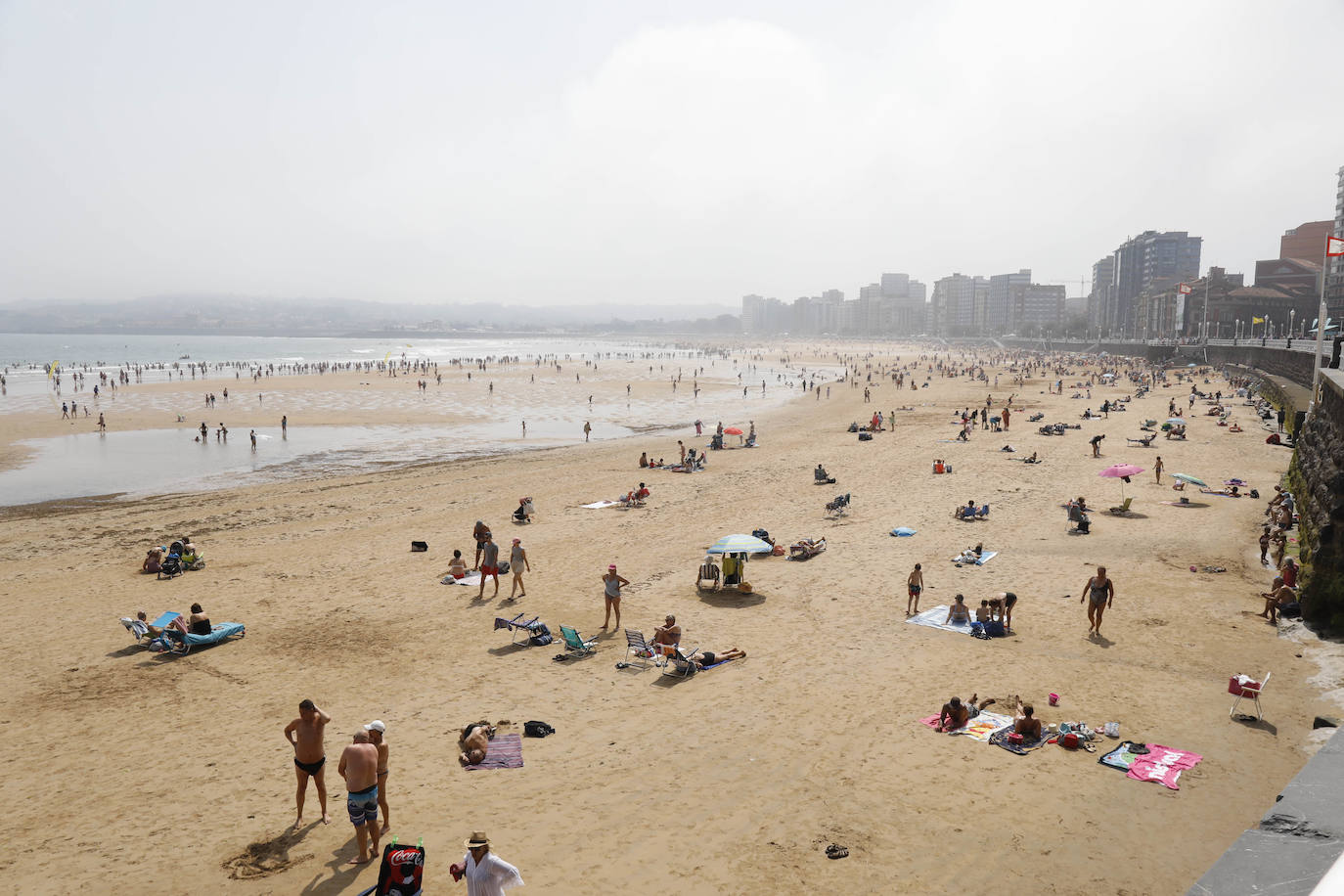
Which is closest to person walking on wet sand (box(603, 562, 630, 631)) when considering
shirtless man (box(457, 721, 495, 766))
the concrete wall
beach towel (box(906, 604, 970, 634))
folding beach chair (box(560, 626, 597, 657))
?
folding beach chair (box(560, 626, 597, 657))

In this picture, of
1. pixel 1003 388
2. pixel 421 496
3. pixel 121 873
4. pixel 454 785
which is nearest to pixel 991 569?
pixel 454 785

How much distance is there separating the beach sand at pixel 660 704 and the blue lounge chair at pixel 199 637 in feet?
0.70

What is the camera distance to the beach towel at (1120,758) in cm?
773

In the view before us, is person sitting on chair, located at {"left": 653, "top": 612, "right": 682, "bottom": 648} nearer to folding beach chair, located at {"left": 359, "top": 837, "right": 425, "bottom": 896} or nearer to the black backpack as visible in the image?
the black backpack

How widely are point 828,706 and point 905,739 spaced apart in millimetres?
1116

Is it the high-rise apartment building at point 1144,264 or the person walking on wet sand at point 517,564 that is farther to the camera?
the high-rise apartment building at point 1144,264

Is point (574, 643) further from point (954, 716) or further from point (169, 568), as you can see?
point (169, 568)

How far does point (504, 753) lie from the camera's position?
8.18 meters

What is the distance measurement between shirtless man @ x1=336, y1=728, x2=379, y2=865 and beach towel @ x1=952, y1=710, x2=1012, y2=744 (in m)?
6.21

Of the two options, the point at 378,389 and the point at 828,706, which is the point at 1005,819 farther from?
the point at 378,389

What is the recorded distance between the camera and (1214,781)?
747cm

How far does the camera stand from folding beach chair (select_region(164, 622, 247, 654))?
37.3ft

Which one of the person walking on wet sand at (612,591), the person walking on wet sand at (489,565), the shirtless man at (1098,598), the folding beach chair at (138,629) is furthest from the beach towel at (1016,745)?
the folding beach chair at (138,629)

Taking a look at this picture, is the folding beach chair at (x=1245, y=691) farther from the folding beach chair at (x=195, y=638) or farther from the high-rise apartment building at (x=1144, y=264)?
the high-rise apartment building at (x=1144, y=264)
